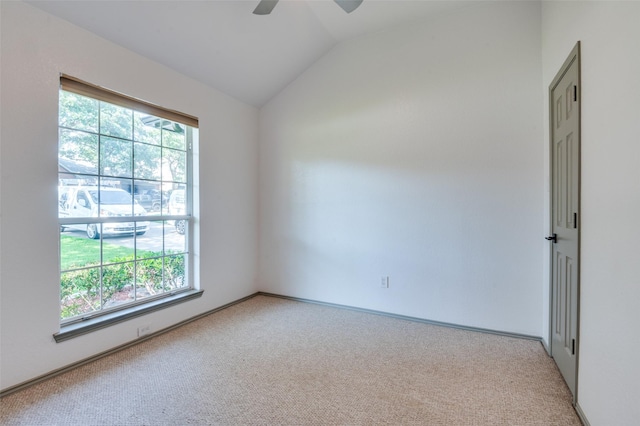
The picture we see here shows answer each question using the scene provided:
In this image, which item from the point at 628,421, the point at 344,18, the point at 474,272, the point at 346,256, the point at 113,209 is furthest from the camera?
the point at 346,256

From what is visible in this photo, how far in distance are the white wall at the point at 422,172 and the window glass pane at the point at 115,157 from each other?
1.67 metres

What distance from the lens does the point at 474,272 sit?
284 centimetres

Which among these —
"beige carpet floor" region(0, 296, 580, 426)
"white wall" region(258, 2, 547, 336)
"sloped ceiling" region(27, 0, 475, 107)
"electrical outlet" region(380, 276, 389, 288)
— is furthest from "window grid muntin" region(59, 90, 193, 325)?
"electrical outlet" region(380, 276, 389, 288)

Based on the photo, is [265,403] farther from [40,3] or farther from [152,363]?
[40,3]

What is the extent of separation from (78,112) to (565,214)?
356 centimetres

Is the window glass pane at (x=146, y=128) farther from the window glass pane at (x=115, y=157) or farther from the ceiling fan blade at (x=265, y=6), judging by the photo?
the ceiling fan blade at (x=265, y=6)

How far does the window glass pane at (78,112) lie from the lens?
216cm

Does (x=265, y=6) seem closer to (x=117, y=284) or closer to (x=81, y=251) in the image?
(x=81, y=251)

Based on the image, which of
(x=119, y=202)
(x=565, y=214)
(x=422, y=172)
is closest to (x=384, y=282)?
(x=422, y=172)

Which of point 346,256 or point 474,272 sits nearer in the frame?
point 474,272

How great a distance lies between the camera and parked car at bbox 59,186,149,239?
7.22 ft

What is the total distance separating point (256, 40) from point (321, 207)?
1.86 metres

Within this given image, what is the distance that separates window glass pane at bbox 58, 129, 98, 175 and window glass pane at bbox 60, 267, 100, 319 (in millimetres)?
724

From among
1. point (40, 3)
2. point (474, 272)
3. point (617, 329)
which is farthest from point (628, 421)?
point (40, 3)
